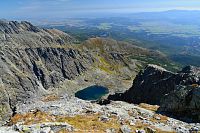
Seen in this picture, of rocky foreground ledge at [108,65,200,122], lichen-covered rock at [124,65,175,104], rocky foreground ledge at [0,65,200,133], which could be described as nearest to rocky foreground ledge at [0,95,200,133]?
rocky foreground ledge at [0,65,200,133]

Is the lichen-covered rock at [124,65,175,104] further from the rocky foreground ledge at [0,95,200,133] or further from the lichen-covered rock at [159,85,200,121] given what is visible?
the rocky foreground ledge at [0,95,200,133]

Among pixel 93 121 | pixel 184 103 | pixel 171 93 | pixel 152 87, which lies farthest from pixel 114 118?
pixel 152 87

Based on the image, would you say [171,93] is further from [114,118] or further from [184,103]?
[114,118]

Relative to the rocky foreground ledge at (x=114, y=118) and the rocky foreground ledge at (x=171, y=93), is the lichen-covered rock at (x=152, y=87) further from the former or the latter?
the rocky foreground ledge at (x=114, y=118)

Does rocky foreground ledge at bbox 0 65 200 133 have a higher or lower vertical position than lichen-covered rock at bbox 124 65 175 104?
higher

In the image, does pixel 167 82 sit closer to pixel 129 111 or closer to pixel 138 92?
pixel 138 92

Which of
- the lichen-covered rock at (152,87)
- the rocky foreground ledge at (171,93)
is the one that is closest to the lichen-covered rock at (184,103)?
the rocky foreground ledge at (171,93)

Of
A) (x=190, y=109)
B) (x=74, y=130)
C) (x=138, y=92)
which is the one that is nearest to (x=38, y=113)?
(x=74, y=130)

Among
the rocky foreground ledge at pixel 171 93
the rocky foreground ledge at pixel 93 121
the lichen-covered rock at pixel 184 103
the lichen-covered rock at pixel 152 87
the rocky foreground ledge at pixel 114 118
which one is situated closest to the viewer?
the rocky foreground ledge at pixel 93 121
